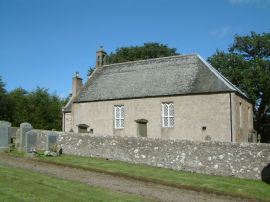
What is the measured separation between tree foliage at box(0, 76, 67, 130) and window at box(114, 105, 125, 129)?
50.3 feet

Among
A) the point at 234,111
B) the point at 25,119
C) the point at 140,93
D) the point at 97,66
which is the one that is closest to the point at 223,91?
the point at 234,111

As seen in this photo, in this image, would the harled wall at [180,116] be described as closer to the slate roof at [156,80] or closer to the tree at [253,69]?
the slate roof at [156,80]

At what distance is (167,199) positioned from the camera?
1091cm

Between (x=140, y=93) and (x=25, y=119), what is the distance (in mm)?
19313

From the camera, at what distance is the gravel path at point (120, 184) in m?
11.4

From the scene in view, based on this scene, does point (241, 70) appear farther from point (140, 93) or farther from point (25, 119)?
point (25, 119)

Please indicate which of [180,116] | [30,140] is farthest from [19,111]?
[180,116]

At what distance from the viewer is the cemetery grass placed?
40.1 feet

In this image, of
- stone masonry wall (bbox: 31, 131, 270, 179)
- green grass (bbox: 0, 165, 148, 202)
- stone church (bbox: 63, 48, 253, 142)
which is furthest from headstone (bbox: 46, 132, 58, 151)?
stone church (bbox: 63, 48, 253, 142)

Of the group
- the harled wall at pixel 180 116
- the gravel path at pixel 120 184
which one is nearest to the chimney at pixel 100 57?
the harled wall at pixel 180 116

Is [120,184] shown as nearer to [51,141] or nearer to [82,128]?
[51,141]

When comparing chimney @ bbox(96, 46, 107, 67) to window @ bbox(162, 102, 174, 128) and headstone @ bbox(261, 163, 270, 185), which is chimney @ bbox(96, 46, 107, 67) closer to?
window @ bbox(162, 102, 174, 128)

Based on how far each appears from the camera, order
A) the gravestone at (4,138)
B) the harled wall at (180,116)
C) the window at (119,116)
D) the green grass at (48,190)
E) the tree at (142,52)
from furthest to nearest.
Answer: the tree at (142,52)
the window at (119,116)
the harled wall at (180,116)
the gravestone at (4,138)
the green grass at (48,190)

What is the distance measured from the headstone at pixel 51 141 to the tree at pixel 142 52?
35457 millimetres
